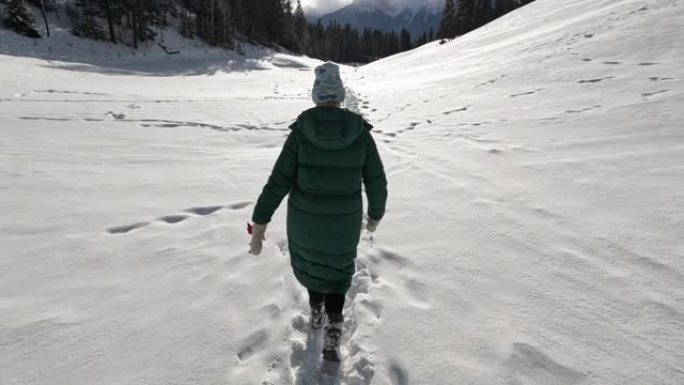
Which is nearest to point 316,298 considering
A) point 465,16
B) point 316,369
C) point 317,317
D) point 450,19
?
point 317,317

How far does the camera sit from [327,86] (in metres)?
2.06

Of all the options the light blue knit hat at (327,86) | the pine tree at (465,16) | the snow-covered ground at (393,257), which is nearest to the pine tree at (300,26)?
the pine tree at (465,16)

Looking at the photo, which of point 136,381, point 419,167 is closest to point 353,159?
point 136,381

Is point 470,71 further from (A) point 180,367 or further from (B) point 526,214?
(A) point 180,367

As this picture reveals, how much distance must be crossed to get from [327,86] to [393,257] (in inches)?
75.5

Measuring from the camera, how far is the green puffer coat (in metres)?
2.02

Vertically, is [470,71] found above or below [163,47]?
below

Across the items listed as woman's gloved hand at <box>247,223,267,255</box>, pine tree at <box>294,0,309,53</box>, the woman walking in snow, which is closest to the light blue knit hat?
the woman walking in snow

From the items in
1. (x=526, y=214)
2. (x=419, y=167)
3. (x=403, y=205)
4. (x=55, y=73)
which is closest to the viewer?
(x=526, y=214)

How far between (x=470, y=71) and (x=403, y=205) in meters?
11.3

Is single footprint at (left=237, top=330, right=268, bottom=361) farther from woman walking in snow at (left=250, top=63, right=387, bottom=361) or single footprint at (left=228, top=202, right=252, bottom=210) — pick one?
single footprint at (left=228, top=202, right=252, bottom=210)

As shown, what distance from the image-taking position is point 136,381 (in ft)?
6.78

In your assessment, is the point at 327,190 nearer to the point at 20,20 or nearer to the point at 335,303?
the point at 335,303

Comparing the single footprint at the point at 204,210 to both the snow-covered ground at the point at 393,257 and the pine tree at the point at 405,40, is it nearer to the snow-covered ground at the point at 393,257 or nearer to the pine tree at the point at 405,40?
the snow-covered ground at the point at 393,257
